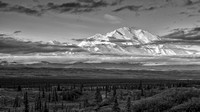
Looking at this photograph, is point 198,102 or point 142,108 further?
point 142,108

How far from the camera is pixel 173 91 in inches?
2815

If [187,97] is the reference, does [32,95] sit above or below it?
below

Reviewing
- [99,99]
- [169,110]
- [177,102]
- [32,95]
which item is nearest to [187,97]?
[177,102]

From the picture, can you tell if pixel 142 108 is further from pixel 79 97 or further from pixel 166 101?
pixel 79 97

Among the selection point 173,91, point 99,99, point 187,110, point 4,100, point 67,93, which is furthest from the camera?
point 67,93

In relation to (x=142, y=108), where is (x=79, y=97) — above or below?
below

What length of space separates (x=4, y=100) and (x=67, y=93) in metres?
35.4

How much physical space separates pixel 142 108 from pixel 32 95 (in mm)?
123846

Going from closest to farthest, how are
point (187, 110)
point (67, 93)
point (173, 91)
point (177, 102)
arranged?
point (187, 110) → point (177, 102) → point (173, 91) → point (67, 93)

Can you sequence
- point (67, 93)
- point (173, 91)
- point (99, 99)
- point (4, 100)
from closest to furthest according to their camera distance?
1. point (173, 91)
2. point (99, 99)
3. point (4, 100)
4. point (67, 93)

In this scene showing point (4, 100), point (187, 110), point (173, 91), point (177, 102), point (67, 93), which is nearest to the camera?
point (187, 110)

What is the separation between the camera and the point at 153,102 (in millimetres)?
69188

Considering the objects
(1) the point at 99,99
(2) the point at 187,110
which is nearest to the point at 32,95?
(1) the point at 99,99

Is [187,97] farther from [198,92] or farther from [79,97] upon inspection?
[79,97]
